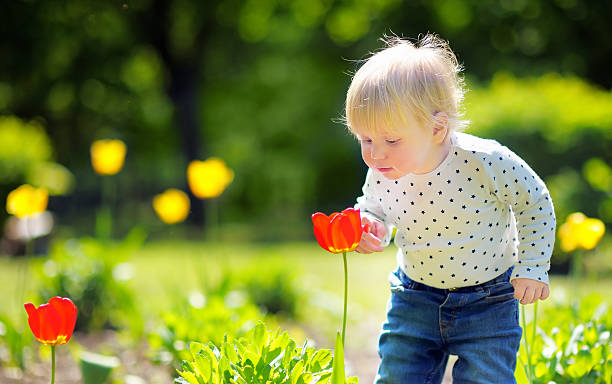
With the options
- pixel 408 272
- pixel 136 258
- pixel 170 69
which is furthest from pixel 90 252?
pixel 170 69

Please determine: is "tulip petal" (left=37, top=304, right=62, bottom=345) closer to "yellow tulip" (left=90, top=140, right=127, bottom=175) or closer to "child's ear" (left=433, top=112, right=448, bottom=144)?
"child's ear" (left=433, top=112, right=448, bottom=144)

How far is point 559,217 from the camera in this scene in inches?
211

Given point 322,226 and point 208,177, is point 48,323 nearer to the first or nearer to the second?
point 322,226

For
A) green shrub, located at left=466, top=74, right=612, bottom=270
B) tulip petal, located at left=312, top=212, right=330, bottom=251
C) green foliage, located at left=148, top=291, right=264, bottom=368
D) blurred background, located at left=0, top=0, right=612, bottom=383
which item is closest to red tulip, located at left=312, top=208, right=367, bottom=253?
tulip petal, located at left=312, top=212, right=330, bottom=251

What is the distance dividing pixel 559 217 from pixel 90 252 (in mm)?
3526

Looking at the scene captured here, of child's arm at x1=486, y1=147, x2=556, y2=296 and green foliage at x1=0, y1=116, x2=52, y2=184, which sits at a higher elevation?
child's arm at x1=486, y1=147, x2=556, y2=296

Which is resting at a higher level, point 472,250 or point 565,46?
point 565,46

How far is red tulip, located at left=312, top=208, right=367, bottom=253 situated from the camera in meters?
1.70

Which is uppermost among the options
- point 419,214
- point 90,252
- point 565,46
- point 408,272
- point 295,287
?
point 565,46

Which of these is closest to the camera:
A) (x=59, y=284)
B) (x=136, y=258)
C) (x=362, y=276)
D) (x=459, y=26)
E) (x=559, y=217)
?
(x=59, y=284)

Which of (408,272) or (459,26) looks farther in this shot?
(459,26)

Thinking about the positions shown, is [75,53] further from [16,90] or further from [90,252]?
[90,252]

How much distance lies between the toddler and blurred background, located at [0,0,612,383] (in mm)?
409

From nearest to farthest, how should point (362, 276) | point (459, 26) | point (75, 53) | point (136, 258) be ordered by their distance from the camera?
1. point (362, 276)
2. point (136, 258)
3. point (75, 53)
4. point (459, 26)
